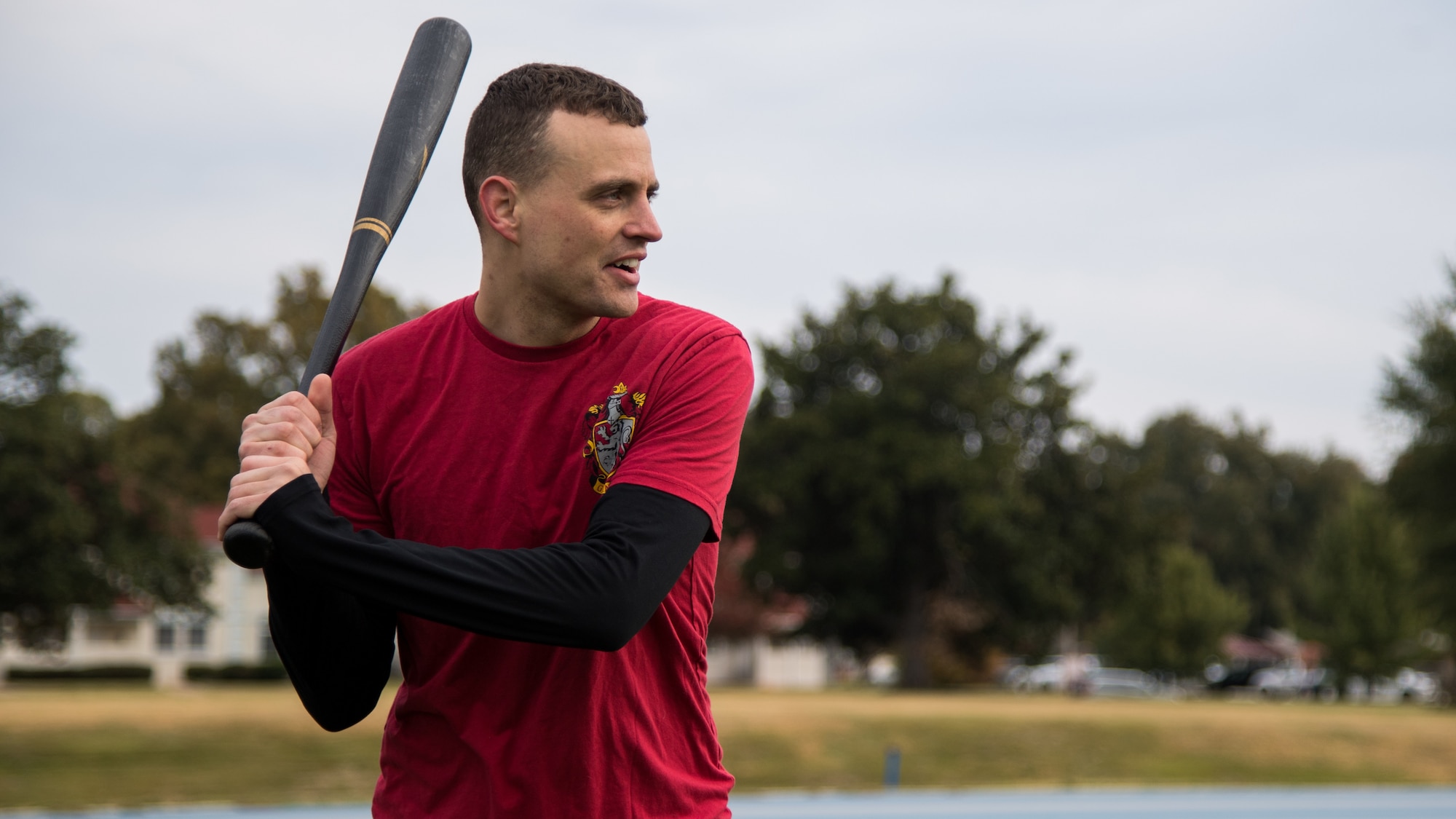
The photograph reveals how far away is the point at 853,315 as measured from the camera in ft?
154

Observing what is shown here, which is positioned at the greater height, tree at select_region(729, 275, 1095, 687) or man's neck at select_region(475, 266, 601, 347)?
tree at select_region(729, 275, 1095, 687)

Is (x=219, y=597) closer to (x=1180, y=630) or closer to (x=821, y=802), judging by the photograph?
(x=1180, y=630)

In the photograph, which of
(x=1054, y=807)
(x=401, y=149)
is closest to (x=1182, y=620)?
(x=1054, y=807)

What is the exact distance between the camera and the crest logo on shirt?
7.81 ft

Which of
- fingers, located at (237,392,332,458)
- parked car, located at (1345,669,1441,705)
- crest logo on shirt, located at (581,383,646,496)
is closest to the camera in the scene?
fingers, located at (237,392,332,458)

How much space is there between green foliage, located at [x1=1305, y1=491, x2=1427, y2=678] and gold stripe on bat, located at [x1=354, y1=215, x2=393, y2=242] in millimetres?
60093

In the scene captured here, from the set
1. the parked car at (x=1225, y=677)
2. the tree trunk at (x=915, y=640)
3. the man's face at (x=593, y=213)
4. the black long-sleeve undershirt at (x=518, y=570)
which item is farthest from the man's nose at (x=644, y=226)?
the parked car at (x=1225, y=677)

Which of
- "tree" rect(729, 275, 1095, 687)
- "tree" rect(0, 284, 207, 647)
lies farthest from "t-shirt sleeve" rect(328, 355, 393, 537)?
"tree" rect(729, 275, 1095, 687)

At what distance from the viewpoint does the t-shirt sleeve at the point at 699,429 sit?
2303 mm

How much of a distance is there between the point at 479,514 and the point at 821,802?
48.1ft

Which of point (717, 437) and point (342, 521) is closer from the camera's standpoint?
point (342, 521)

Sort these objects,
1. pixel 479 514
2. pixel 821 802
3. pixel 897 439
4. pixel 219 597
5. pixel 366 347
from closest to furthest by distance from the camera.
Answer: pixel 479 514 < pixel 366 347 < pixel 821 802 < pixel 897 439 < pixel 219 597

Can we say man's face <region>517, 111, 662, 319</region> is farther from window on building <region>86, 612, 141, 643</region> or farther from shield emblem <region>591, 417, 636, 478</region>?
window on building <region>86, 612, 141, 643</region>

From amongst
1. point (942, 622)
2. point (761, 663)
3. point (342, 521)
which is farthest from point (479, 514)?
point (761, 663)
